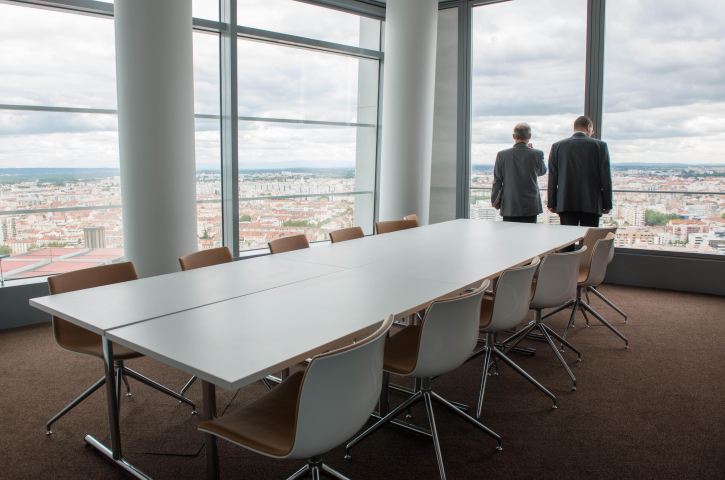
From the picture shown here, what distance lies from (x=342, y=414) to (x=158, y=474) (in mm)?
1254

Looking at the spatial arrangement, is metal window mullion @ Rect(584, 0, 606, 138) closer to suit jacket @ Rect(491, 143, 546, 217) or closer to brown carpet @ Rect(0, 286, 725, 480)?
suit jacket @ Rect(491, 143, 546, 217)

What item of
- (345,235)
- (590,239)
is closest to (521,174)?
(590,239)

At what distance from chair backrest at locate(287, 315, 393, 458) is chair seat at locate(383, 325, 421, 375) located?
587 millimetres

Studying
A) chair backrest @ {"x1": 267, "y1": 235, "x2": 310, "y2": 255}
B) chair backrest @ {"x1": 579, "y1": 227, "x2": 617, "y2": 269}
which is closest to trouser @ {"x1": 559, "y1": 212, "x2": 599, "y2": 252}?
chair backrest @ {"x1": 579, "y1": 227, "x2": 617, "y2": 269}

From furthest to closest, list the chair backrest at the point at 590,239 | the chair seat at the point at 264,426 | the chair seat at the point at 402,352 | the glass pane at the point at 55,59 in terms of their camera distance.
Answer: the chair backrest at the point at 590,239 → the glass pane at the point at 55,59 → the chair seat at the point at 402,352 → the chair seat at the point at 264,426

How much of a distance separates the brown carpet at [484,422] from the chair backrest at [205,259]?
0.80 meters

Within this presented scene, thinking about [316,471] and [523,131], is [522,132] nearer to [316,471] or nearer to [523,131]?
[523,131]

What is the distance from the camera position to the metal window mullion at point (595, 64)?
6.22m

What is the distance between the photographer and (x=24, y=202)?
463 cm

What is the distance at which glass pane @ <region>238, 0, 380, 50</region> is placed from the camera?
5.78m

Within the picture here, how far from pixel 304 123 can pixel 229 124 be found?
1.15 meters

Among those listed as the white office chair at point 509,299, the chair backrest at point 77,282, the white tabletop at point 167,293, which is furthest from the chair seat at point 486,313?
the chair backrest at point 77,282

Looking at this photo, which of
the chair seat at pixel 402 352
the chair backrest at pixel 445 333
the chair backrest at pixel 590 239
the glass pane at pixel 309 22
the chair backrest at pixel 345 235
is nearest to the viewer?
the chair backrest at pixel 445 333

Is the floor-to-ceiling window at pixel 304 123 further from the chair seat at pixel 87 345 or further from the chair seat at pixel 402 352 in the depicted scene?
the chair seat at pixel 402 352
